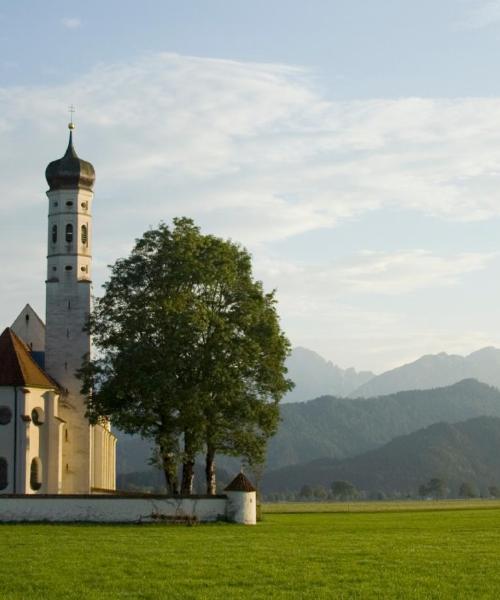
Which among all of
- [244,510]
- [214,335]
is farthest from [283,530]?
[214,335]

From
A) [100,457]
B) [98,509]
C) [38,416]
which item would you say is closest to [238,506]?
[98,509]

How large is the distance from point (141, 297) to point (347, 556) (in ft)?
86.0

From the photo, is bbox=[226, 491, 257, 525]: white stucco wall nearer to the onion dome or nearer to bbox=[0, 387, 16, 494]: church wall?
bbox=[0, 387, 16, 494]: church wall

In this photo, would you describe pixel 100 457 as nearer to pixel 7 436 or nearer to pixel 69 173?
pixel 7 436

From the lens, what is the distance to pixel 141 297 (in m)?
55.3

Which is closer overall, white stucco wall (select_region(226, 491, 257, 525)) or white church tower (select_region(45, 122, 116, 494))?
white stucco wall (select_region(226, 491, 257, 525))

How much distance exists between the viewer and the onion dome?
69562mm

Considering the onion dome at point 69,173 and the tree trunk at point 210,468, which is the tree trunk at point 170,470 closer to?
the tree trunk at point 210,468

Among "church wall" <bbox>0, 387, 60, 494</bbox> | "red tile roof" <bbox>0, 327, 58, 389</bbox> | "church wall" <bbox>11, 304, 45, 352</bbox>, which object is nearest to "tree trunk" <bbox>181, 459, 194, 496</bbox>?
"church wall" <bbox>0, 387, 60, 494</bbox>

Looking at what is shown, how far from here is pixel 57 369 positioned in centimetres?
6656

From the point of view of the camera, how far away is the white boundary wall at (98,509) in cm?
4794

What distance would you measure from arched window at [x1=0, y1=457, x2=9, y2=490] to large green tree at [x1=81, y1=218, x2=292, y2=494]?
7469mm

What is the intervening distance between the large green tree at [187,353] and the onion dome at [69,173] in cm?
1440

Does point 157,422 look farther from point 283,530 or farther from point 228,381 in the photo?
point 283,530
